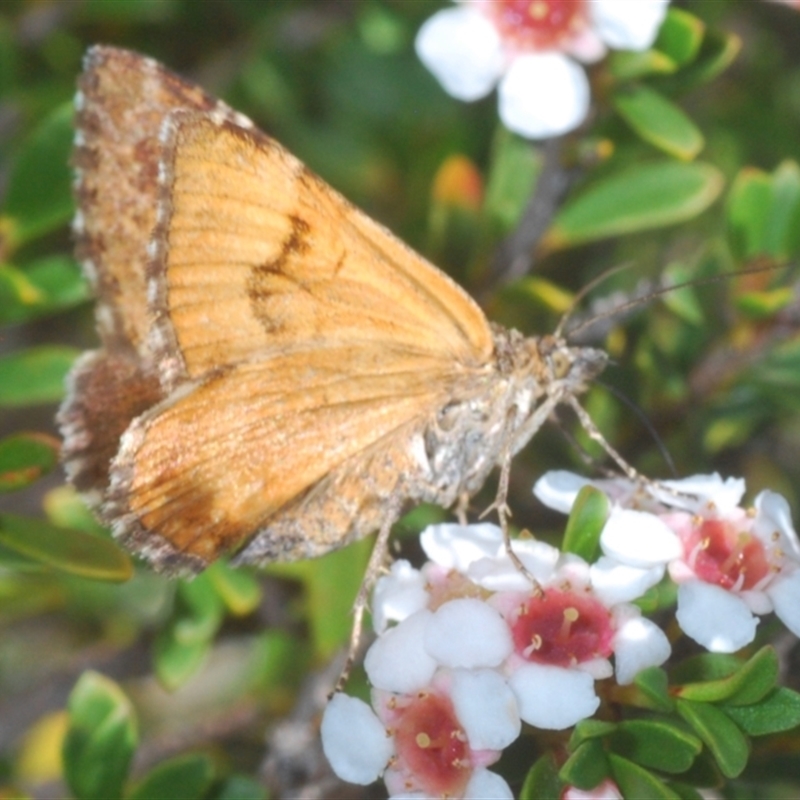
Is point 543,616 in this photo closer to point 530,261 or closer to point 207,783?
point 207,783

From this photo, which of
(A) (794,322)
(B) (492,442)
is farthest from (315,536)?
(A) (794,322)

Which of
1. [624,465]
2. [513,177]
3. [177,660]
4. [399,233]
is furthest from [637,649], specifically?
[399,233]

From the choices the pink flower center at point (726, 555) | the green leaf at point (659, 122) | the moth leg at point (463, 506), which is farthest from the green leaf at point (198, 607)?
the green leaf at point (659, 122)

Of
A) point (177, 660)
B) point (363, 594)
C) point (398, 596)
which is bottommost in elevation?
point (177, 660)

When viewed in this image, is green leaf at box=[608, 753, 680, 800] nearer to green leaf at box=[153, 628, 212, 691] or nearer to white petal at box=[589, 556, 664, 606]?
white petal at box=[589, 556, 664, 606]

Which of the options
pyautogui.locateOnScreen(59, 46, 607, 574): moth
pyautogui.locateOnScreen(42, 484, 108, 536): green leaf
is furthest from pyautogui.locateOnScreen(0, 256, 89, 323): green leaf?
pyautogui.locateOnScreen(42, 484, 108, 536): green leaf

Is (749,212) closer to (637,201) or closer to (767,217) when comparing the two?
(767,217)
